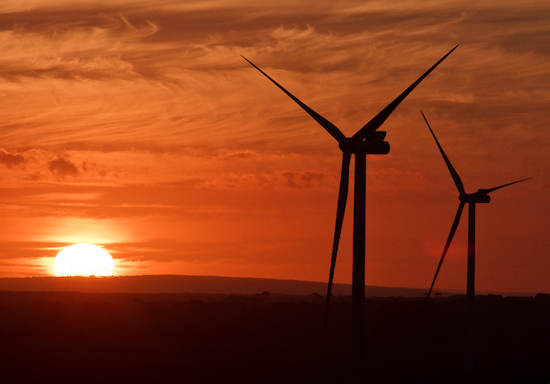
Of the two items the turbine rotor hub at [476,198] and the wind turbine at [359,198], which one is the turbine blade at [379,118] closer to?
the wind turbine at [359,198]

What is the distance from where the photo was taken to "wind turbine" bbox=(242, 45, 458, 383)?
36750mm

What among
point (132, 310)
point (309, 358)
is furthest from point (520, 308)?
point (309, 358)

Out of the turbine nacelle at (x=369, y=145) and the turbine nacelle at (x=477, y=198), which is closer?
the turbine nacelle at (x=369, y=145)

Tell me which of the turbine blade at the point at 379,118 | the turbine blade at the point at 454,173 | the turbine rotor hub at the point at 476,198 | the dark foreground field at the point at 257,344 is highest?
the turbine blade at the point at 454,173

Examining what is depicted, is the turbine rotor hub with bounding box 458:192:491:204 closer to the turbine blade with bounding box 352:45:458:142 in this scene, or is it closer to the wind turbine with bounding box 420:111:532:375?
the wind turbine with bounding box 420:111:532:375

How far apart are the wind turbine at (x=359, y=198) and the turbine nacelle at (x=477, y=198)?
79.5ft

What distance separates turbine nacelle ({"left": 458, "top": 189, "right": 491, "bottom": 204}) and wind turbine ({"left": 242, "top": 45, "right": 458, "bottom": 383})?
24.2 meters

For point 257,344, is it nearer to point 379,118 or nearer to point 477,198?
point 477,198

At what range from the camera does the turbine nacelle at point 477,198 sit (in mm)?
60625

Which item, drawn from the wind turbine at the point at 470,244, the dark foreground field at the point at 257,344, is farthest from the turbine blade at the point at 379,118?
the dark foreground field at the point at 257,344

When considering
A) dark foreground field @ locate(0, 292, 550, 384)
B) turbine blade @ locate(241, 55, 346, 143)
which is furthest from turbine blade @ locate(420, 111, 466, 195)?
turbine blade @ locate(241, 55, 346, 143)

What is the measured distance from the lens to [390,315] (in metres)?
121

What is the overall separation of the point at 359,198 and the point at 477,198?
87.0 feet

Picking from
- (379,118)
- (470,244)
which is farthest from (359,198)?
(470,244)
